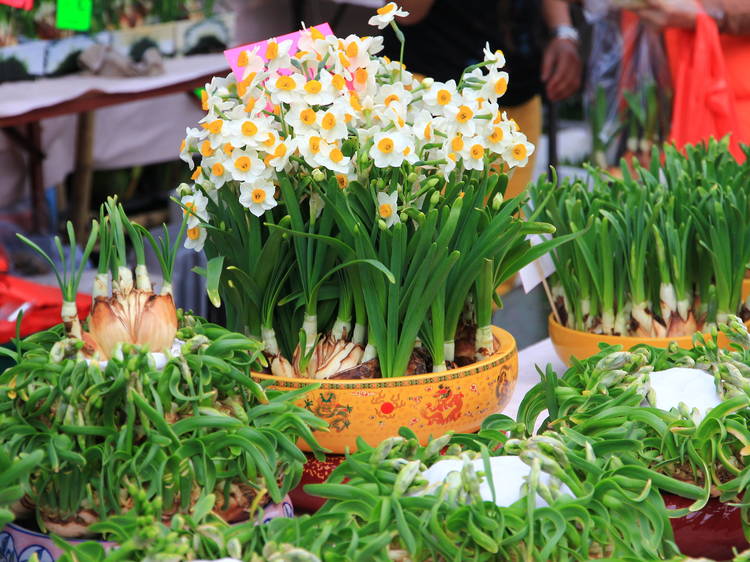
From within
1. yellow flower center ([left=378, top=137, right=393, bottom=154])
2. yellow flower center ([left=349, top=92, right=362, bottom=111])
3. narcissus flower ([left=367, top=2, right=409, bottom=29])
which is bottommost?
yellow flower center ([left=378, top=137, right=393, bottom=154])

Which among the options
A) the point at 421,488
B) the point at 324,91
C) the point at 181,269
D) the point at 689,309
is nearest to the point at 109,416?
the point at 421,488

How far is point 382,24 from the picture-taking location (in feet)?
3.93

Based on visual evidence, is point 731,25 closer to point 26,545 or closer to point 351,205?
point 351,205

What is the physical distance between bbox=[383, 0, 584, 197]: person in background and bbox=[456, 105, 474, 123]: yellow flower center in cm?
139

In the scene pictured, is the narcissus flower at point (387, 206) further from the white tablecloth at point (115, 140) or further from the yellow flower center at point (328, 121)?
the white tablecloth at point (115, 140)

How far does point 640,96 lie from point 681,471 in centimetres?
267

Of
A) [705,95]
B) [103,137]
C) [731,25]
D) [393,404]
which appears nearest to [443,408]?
[393,404]

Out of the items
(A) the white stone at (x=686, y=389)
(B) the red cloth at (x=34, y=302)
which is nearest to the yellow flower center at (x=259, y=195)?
(A) the white stone at (x=686, y=389)

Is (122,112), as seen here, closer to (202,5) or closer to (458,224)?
(202,5)

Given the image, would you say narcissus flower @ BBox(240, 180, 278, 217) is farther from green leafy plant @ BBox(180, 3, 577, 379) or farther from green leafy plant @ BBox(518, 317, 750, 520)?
green leafy plant @ BBox(518, 317, 750, 520)

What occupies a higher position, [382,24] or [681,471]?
[382,24]

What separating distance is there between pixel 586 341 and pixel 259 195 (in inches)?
25.1

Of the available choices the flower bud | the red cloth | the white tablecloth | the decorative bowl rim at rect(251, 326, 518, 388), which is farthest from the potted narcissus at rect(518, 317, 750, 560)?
the white tablecloth

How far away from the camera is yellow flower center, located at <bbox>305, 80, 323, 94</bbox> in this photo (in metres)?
1.10
